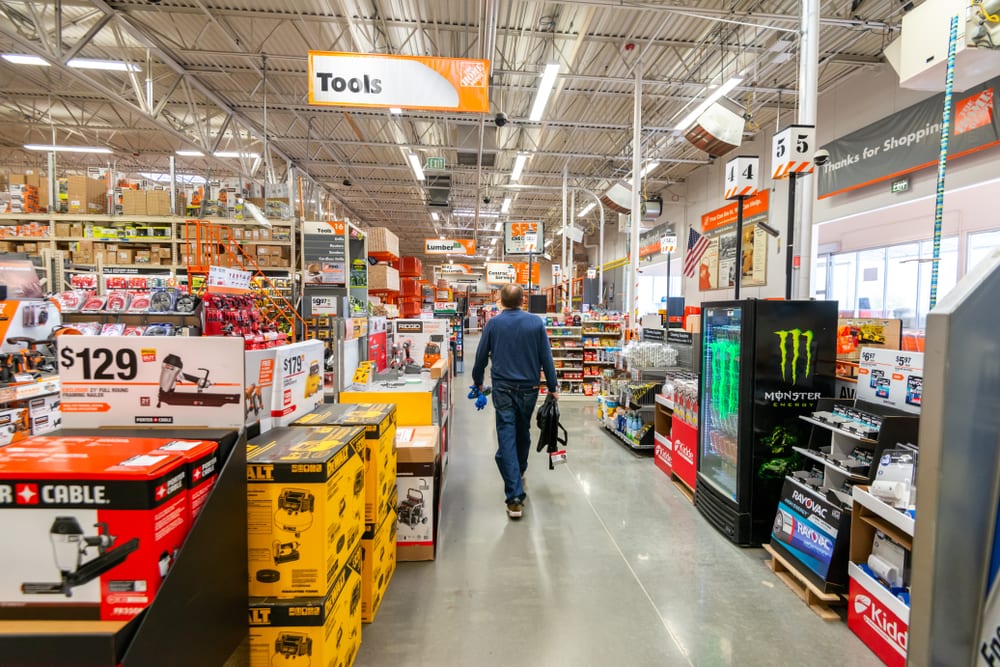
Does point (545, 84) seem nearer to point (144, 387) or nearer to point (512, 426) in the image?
point (512, 426)

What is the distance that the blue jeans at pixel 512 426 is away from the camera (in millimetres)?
3709

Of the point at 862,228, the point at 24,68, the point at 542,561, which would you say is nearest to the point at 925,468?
the point at 542,561

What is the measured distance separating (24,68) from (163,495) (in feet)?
42.2

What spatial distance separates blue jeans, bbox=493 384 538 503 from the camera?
3.71m

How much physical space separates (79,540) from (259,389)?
0.99 meters

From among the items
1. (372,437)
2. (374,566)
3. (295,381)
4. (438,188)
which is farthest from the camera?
(438,188)

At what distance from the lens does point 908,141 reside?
23.7ft

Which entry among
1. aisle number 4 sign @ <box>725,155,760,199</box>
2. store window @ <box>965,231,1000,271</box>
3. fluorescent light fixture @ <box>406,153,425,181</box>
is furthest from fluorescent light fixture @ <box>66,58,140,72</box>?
store window @ <box>965,231,1000,271</box>

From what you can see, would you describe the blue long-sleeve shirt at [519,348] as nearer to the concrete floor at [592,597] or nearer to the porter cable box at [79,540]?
the concrete floor at [592,597]

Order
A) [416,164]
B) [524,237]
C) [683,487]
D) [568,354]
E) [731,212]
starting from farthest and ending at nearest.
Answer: [524,237]
[416,164]
[731,212]
[568,354]
[683,487]

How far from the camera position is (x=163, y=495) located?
3.49 ft

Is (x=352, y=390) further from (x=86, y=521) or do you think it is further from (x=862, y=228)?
(x=862, y=228)

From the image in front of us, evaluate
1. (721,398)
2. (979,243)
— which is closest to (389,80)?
(721,398)

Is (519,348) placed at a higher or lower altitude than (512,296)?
lower
